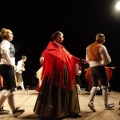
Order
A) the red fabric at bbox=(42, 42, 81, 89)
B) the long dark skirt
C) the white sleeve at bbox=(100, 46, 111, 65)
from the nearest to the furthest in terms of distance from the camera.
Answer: the long dark skirt
the red fabric at bbox=(42, 42, 81, 89)
the white sleeve at bbox=(100, 46, 111, 65)

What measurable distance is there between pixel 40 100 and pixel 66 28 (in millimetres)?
12687

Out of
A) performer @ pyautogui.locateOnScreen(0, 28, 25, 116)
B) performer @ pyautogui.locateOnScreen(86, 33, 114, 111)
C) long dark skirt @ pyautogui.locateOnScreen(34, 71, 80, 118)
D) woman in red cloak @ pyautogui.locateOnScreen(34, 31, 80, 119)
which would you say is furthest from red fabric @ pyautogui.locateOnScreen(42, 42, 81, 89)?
performer @ pyautogui.locateOnScreen(86, 33, 114, 111)

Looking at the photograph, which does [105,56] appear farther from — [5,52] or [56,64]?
[5,52]

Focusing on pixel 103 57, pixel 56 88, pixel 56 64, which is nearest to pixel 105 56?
pixel 103 57

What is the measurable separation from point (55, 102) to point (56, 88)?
0.25 metres

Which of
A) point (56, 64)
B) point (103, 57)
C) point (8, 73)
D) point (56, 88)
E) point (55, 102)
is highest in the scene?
point (103, 57)

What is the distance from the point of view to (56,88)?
420 cm

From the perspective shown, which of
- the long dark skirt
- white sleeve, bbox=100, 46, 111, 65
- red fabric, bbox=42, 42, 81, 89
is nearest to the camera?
the long dark skirt

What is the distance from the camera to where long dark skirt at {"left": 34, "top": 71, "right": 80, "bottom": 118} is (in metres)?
4.09

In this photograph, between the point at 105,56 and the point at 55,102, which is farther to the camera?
the point at 105,56

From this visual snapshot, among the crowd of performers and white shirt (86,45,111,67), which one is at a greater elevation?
white shirt (86,45,111,67)

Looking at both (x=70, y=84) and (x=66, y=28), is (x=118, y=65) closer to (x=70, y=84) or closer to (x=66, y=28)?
(x=66, y=28)

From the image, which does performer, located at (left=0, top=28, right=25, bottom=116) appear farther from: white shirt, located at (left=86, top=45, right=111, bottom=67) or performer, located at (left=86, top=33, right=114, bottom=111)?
white shirt, located at (left=86, top=45, right=111, bottom=67)

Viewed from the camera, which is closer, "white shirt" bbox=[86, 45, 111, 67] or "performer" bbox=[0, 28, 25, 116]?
"performer" bbox=[0, 28, 25, 116]
